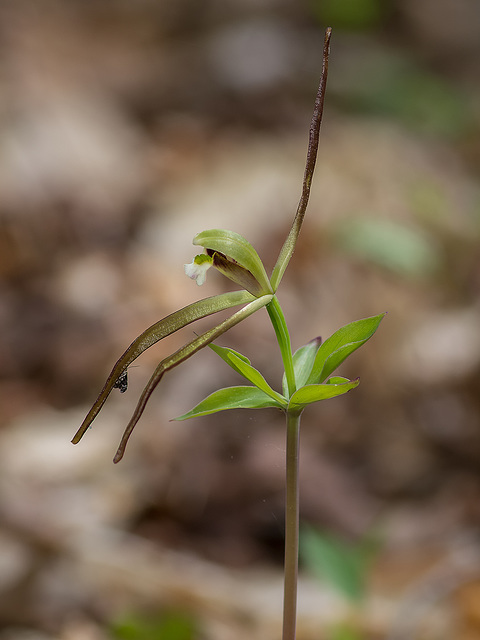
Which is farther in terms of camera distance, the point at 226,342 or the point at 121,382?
the point at 226,342

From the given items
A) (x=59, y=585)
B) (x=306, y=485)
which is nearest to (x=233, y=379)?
(x=306, y=485)

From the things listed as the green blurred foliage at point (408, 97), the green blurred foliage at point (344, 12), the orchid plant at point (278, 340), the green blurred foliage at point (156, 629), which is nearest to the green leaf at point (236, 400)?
the orchid plant at point (278, 340)

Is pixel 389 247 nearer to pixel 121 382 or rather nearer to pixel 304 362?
pixel 304 362

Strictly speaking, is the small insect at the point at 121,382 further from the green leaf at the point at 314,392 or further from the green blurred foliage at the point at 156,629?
the green blurred foliage at the point at 156,629

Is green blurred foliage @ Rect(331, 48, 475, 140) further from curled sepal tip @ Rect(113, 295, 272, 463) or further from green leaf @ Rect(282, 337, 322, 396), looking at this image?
curled sepal tip @ Rect(113, 295, 272, 463)

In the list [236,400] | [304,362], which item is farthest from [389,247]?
[236,400]

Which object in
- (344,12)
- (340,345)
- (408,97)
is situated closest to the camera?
(340,345)
